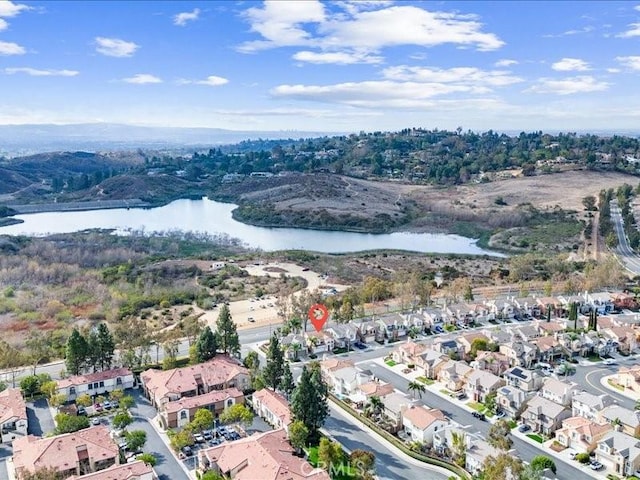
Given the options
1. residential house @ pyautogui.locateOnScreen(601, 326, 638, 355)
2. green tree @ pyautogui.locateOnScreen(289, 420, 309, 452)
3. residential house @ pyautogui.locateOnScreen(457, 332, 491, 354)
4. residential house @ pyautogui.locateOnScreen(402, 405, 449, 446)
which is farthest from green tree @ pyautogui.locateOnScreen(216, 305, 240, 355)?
residential house @ pyautogui.locateOnScreen(601, 326, 638, 355)

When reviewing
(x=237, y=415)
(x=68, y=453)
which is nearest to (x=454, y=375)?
(x=237, y=415)

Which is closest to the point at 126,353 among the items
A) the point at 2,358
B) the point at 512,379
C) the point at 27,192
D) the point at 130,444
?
the point at 2,358

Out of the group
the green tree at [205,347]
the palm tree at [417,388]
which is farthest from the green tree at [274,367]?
the palm tree at [417,388]

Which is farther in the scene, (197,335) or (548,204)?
(548,204)

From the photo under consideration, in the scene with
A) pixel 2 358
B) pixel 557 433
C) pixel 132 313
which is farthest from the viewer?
pixel 132 313

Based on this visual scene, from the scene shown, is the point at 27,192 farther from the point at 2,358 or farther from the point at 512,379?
the point at 512,379

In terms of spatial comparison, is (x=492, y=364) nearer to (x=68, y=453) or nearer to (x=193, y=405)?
(x=193, y=405)
